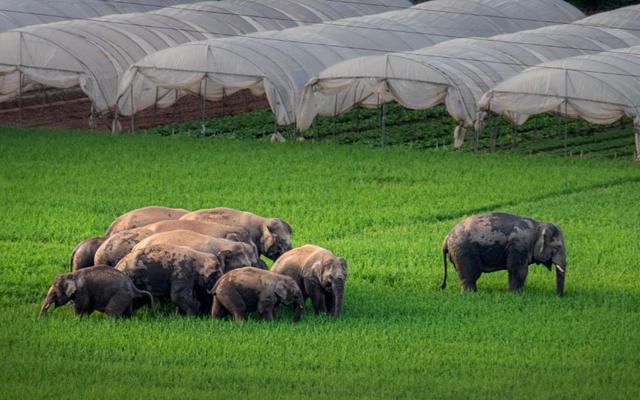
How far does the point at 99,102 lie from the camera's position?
44312 mm

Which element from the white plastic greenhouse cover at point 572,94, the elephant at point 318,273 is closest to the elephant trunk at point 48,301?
the elephant at point 318,273

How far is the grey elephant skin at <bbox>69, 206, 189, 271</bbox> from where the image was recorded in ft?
73.4

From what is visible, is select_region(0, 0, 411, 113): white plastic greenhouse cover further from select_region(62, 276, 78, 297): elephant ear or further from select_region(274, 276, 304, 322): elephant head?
select_region(274, 276, 304, 322): elephant head

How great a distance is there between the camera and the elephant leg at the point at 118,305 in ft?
66.2

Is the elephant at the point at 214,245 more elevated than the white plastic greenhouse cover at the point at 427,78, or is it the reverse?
the elephant at the point at 214,245

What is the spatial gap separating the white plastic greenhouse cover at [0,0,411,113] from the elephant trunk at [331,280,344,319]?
24.3 metres

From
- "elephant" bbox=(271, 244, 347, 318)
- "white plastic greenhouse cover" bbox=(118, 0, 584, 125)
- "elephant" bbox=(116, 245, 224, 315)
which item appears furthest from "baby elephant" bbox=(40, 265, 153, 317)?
"white plastic greenhouse cover" bbox=(118, 0, 584, 125)

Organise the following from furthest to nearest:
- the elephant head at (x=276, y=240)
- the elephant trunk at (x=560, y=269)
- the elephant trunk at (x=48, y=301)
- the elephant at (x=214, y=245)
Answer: the elephant head at (x=276, y=240) → the elephant trunk at (x=560, y=269) → the elephant at (x=214, y=245) → the elephant trunk at (x=48, y=301)

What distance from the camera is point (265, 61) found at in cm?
4406

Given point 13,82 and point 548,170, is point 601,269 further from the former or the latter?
point 13,82

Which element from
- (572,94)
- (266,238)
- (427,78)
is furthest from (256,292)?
(427,78)

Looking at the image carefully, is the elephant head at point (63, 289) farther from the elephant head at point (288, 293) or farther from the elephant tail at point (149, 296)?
the elephant head at point (288, 293)

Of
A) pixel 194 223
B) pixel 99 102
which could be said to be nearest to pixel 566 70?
pixel 99 102

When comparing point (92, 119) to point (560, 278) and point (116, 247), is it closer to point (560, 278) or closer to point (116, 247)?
point (116, 247)
